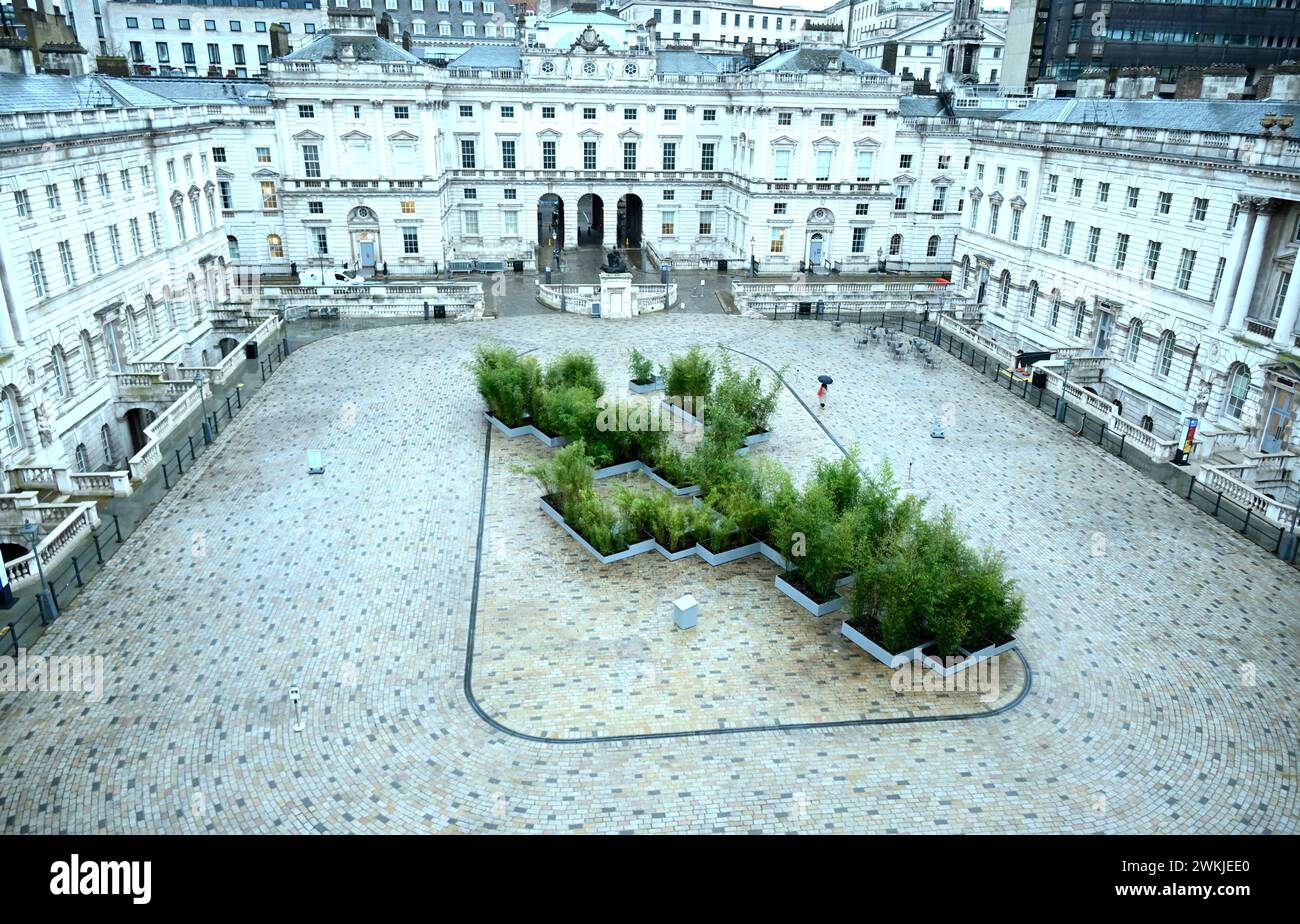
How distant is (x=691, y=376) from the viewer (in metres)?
36.8

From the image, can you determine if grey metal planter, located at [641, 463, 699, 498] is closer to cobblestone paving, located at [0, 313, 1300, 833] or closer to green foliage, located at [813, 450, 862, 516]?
green foliage, located at [813, 450, 862, 516]

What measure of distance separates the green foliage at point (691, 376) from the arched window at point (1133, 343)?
69.8 feet

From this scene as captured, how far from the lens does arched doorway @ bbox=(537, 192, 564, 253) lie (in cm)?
7481

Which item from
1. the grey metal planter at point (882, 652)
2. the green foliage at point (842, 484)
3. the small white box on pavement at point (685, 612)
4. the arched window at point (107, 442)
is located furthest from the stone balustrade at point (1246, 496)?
the arched window at point (107, 442)

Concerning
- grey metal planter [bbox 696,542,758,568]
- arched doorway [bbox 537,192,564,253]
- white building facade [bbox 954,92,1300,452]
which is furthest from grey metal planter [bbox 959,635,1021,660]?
arched doorway [bbox 537,192,564,253]

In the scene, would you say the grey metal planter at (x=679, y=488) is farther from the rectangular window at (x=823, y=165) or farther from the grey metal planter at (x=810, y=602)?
the rectangular window at (x=823, y=165)

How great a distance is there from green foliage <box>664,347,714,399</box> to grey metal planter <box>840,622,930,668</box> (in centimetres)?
1525

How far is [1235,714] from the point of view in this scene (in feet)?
70.3

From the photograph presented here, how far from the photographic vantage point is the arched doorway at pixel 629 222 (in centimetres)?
7631

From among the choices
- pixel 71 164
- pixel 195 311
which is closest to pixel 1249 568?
pixel 71 164

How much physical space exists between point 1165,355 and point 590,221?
54988mm

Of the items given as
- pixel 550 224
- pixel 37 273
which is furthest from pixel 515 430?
pixel 550 224

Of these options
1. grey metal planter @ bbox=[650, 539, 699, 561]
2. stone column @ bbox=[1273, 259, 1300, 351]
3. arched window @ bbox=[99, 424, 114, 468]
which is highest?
stone column @ bbox=[1273, 259, 1300, 351]

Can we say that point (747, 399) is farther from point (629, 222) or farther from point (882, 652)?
point (629, 222)
